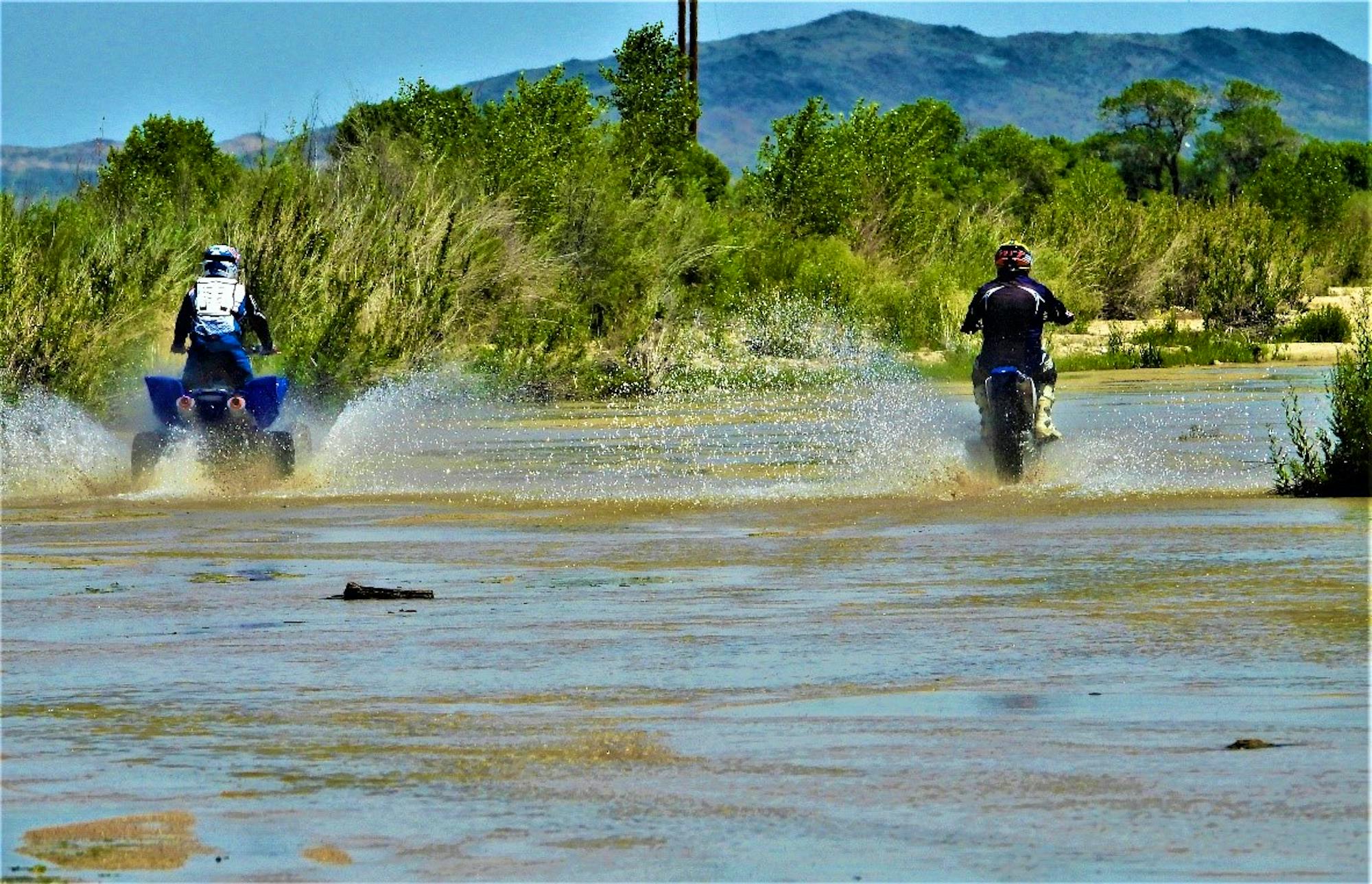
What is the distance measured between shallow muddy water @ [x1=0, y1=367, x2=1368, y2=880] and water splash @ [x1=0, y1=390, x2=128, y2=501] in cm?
28

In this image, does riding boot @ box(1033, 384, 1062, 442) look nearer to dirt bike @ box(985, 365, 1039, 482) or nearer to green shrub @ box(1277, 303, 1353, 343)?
dirt bike @ box(985, 365, 1039, 482)

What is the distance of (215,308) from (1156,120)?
12150 cm

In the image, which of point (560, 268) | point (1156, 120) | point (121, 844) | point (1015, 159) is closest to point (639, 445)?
point (560, 268)

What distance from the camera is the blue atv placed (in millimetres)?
19750

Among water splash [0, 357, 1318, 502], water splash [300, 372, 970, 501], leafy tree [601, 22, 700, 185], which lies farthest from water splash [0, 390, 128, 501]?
leafy tree [601, 22, 700, 185]

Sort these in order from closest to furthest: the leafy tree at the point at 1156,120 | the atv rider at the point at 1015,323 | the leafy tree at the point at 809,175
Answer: the atv rider at the point at 1015,323
the leafy tree at the point at 809,175
the leafy tree at the point at 1156,120

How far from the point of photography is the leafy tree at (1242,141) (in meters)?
134

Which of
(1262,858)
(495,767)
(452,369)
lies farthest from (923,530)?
(452,369)

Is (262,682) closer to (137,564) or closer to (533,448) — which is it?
(137,564)

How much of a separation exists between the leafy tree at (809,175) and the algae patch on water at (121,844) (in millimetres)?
42309

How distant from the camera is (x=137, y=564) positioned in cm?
1484

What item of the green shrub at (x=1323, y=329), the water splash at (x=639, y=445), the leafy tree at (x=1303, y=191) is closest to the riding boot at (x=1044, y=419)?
the water splash at (x=639, y=445)

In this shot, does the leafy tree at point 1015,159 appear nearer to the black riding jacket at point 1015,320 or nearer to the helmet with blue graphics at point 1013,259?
the helmet with blue graphics at point 1013,259

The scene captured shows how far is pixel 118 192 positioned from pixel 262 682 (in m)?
34.0
